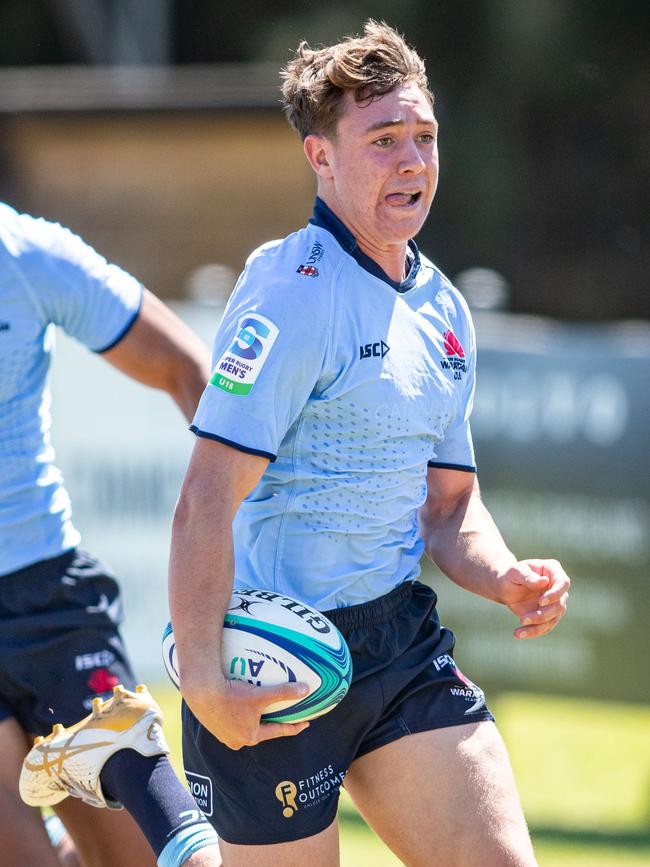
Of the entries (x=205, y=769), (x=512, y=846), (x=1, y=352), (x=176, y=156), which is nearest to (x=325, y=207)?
(x=1, y=352)

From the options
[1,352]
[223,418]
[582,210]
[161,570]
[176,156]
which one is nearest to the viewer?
[223,418]

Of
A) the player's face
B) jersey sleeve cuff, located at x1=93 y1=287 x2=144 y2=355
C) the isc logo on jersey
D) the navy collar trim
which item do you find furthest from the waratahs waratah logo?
jersey sleeve cuff, located at x1=93 y1=287 x2=144 y2=355

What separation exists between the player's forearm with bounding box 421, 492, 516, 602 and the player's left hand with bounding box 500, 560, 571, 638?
48 mm

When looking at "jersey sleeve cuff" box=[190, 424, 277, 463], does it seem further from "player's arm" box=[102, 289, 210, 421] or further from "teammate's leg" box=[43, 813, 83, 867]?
"teammate's leg" box=[43, 813, 83, 867]

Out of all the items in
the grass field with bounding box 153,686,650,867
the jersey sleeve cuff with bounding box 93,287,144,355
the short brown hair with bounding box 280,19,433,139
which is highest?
the short brown hair with bounding box 280,19,433,139

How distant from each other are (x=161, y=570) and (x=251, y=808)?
147 inches

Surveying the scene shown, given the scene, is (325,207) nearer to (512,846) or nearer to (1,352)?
(1,352)

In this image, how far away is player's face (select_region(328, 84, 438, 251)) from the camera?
9.32ft

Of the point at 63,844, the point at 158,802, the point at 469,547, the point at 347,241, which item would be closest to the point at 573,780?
the point at 63,844

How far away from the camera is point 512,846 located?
9.23 feet

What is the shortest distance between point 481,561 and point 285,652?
664mm

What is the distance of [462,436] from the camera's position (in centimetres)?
324

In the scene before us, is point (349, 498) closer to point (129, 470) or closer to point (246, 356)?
point (246, 356)

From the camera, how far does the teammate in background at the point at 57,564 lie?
3.29 m
